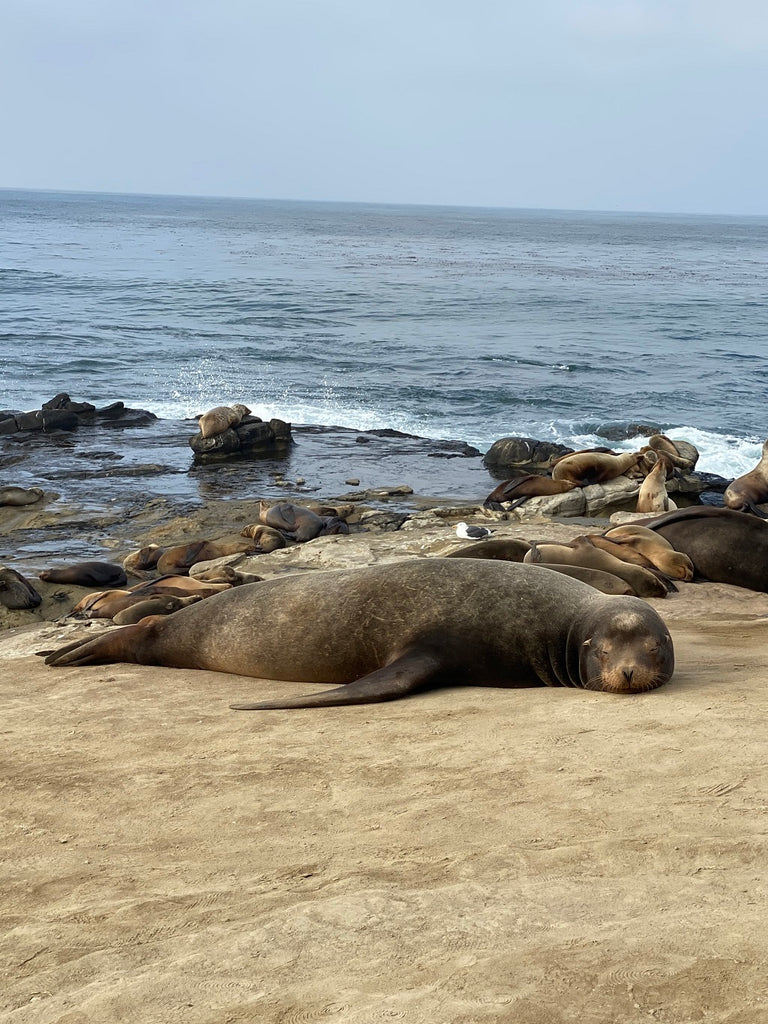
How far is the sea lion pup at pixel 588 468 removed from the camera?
15.3 m

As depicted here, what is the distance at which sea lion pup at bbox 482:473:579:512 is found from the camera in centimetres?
1467

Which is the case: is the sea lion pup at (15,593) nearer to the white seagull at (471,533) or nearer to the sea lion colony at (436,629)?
the sea lion colony at (436,629)

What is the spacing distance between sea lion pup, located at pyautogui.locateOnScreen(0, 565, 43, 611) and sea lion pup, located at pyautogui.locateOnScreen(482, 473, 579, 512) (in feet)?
22.1

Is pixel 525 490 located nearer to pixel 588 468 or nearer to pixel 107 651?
pixel 588 468

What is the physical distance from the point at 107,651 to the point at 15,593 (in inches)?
134

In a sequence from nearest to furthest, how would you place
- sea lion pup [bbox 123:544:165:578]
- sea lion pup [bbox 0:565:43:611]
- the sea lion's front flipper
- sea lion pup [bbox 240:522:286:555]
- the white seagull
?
the sea lion's front flipper → sea lion pup [bbox 0:565:43:611] → the white seagull → sea lion pup [bbox 123:544:165:578] → sea lion pup [bbox 240:522:286:555]

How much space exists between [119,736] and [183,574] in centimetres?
588

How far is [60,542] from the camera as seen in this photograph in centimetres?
1256

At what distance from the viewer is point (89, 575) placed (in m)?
10.4

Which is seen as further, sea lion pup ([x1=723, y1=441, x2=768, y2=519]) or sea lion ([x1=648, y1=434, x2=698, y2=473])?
sea lion ([x1=648, y1=434, x2=698, y2=473])

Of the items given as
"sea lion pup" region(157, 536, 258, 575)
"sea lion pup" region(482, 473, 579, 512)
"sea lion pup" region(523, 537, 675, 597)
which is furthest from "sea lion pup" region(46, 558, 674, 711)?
"sea lion pup" region(482, 473, 579, 512)

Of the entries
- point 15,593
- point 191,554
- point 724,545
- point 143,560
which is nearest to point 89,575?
point 15,593

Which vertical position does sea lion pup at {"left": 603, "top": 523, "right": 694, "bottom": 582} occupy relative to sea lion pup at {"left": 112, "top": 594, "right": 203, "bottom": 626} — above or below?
above

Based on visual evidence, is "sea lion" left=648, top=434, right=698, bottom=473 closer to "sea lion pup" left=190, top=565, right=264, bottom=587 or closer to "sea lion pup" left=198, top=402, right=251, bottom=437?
"sea lion pup" left=198, top=402, right=251, bottom=437
